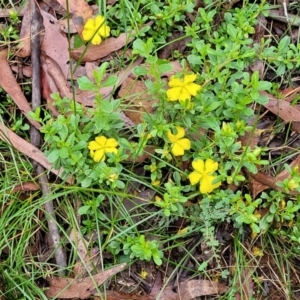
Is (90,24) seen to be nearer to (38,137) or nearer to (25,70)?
(25,70)

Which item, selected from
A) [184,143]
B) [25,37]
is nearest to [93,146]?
[184,143]

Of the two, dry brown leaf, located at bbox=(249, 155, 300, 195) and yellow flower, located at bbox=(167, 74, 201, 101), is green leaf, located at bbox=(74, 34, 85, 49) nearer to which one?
yellow flower, located at bbox=(167, 74, 201, 101)

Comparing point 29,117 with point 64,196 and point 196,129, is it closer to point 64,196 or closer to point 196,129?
point 64,196

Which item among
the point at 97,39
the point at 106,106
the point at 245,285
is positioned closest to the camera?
the point at 106,106

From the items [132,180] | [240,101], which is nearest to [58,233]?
[132,180]

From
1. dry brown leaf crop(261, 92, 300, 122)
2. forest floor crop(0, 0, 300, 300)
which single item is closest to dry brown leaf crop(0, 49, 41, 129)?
forest floor crop(0, 0, 300, 300)
